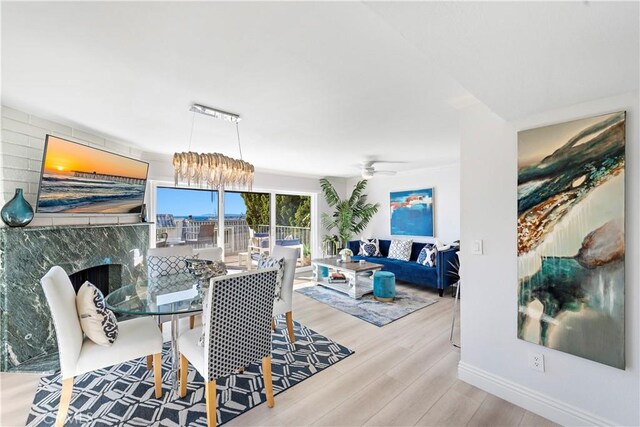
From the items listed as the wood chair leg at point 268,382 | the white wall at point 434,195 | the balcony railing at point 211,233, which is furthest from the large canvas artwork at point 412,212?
the wood chair leg at point 268,382

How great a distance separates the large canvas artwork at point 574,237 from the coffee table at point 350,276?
2.62 metres

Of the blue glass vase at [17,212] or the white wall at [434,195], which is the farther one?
the white wall at [434,195]

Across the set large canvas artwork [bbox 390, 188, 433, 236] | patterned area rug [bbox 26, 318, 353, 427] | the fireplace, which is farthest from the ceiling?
large canvas artwork [bbox 390, 188, 433, 236]

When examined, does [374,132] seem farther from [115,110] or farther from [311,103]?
[115,110]

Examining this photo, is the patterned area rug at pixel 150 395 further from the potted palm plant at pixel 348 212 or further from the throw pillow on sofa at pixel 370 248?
the potted palm plant at pixel 348 212

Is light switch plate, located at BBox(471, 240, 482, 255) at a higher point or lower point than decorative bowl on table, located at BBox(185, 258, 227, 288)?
higher

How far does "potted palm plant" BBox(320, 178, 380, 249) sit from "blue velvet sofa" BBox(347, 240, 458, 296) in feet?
4.13

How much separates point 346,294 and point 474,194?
115 inches

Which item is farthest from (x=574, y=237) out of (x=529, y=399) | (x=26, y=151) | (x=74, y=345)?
(x=26, y=151)

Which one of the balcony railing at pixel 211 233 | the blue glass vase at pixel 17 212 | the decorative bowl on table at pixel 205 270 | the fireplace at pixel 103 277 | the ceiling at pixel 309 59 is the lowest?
the fireplace at pixel 103 277

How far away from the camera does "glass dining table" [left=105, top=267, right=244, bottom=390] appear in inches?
76.0

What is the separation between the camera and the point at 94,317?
71.7 inches

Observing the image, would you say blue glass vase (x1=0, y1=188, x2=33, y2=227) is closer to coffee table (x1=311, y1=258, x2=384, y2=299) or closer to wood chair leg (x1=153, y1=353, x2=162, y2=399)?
wood chair leg (x1=153, y1=353, x2=162, y2=399)

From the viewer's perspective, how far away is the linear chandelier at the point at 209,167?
2.30m
